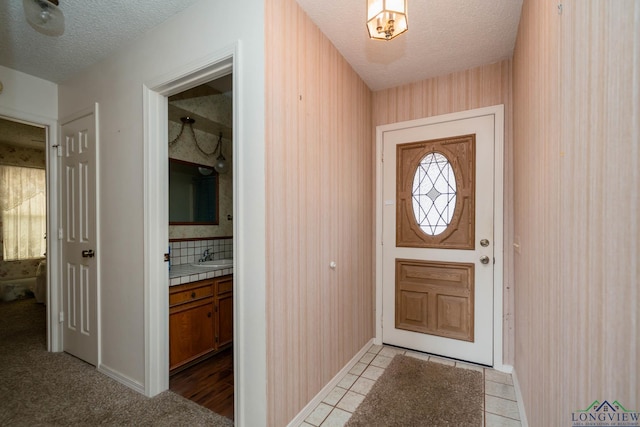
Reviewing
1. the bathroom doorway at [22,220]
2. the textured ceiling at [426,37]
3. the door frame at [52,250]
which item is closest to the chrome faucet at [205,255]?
the door frame at [52,250]

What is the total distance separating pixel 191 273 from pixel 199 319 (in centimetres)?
43

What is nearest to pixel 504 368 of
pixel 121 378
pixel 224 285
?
pixel 224 285

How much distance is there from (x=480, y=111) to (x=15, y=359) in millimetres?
4907

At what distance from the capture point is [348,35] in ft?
6.89

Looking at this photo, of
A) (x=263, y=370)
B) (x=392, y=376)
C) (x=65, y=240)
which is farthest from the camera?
(x=65, y=240)

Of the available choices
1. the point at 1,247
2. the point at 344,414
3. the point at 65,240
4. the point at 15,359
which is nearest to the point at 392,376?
the point at 344,414

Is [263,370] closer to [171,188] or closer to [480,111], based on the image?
[171,188]

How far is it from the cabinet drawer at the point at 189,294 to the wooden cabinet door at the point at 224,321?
0.18 m

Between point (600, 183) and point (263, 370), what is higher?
point (600, 183)

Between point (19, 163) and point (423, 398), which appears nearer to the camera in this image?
point (423, 398)

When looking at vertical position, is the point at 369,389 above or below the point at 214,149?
below

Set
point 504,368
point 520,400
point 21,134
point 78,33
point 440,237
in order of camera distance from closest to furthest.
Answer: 1. point 520,400
2. point 78,33
3. point 504,368
4. point 440,237
5. point 21,134

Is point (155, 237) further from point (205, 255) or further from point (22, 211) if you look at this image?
point (22, 211)

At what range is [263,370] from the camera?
1503 mm
